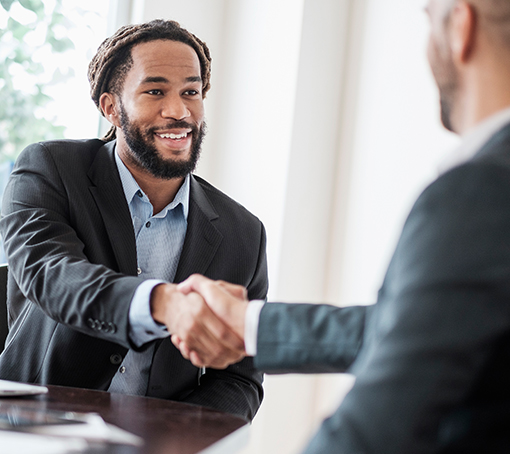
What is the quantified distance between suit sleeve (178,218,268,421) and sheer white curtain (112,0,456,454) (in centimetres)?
117

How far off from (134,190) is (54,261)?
420 millimetres

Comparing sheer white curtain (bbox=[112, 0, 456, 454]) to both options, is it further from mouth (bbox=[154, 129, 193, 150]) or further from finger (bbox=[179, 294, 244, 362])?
finger (bbox=[179, 294, 244, 362])

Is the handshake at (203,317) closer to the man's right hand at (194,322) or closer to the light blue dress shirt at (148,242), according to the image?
the man's right hand at (194,322)

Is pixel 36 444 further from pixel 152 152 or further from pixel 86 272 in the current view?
pixel 152 152

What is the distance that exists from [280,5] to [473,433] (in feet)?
8.85

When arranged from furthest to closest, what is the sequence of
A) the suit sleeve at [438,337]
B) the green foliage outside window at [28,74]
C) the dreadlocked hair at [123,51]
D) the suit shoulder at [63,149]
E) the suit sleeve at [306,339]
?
the green foliage outside window at [28,74]
the dreadlocked hair at [123,51]
the suit shoulder at [63,149]
the suit sleeve at [306,339]
the suit sleeve at [438,337]

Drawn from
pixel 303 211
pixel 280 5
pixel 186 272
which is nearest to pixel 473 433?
pixel 186 272

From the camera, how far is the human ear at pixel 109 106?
221 cm

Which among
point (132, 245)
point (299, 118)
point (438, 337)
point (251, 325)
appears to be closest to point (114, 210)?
point (132, 245)

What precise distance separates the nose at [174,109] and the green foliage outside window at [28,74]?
1.07 meters

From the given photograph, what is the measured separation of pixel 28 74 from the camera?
9.34ft

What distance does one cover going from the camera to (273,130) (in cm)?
304

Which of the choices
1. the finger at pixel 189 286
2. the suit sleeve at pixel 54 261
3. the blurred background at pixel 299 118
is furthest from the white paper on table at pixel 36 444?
the blurred background at pixel 299 118

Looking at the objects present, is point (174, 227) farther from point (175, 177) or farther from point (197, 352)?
point (197, 352)
